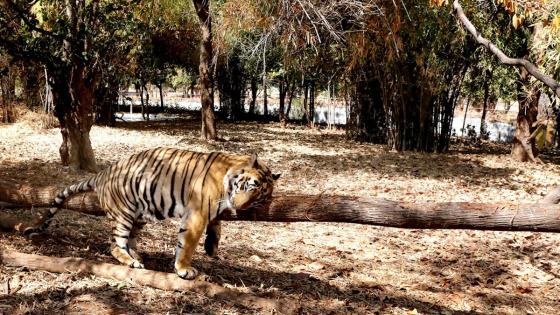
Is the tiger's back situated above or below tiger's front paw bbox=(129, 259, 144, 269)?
above

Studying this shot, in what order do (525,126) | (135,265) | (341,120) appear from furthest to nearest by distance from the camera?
(341,120)
(525,126)
(135,265)

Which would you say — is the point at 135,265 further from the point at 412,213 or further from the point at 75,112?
the point at 75,112

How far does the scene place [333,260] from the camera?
218 inches

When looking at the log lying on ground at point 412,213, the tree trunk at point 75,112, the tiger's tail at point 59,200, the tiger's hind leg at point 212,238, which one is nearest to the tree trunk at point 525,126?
the tree trunk at point 75,112

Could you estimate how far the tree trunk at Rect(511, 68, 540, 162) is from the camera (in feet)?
40.8

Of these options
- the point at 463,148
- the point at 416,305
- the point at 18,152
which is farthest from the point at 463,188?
the point at 18,152

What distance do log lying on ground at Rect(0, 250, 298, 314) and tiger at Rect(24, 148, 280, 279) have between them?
0.13m

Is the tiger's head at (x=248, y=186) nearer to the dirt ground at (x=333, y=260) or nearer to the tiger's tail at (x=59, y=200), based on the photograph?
the dirt ground at (x=333, y=260)

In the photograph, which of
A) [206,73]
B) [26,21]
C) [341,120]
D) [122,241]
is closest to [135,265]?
[122,241]

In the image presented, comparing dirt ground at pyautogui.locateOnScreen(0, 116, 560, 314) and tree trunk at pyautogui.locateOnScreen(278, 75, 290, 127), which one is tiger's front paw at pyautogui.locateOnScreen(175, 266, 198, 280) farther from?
tree trunk at pyautogui.locateOnScreen(278, 75, 290, 127)

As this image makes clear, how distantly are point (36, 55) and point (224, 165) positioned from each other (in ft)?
15.9

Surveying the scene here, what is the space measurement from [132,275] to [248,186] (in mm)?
1042

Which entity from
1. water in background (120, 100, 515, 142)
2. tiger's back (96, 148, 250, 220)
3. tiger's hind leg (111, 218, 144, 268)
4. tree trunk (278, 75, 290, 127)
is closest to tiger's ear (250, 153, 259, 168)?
tiger's back (96, 148, 250, 220)

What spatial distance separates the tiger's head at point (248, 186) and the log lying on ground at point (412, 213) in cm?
10
